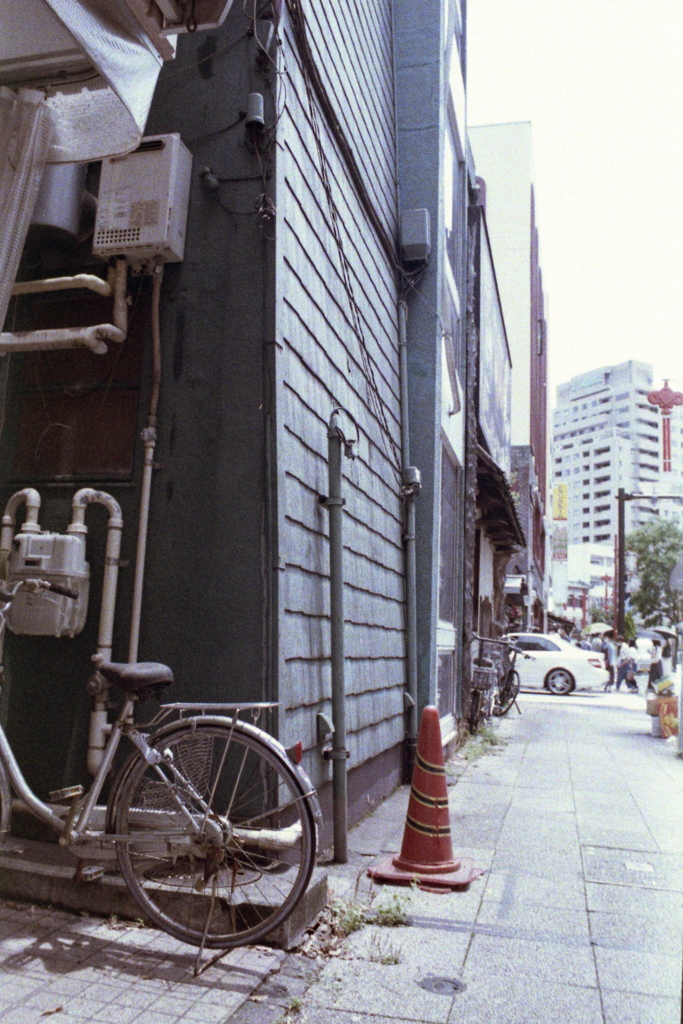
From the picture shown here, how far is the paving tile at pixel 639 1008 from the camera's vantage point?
9.76 feet

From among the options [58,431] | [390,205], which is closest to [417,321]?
[390,205]

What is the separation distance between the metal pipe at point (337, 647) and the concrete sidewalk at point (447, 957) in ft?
0.81

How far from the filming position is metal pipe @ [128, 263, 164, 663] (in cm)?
402

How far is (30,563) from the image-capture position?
3963mm

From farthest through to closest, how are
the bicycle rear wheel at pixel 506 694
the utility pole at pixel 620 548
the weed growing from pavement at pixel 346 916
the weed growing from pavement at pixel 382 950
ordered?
the bicycle rear wheel at pixel 506 694, the utility pole at pixel 620 548, the weed growing from pavement at pixel 346 916, the weed growing from pavement at pixel 382 950

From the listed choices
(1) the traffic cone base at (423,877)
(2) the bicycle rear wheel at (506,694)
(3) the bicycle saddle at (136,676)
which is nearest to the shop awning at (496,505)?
(2) the bicycle rear wheel at (506,694)

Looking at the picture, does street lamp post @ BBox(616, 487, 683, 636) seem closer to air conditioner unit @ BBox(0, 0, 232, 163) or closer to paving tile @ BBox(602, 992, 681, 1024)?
paving tile @ BBox(602, 992, 681, 1024)

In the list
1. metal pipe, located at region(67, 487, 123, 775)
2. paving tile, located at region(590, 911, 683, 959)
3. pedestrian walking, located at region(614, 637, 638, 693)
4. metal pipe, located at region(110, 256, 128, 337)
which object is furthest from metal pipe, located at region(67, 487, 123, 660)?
pedestrian walking, located at region(614, 637, 638, 693)

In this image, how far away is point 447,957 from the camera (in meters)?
3.49

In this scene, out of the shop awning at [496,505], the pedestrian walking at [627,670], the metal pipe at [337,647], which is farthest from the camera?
the pedestrian walking at [627,670]

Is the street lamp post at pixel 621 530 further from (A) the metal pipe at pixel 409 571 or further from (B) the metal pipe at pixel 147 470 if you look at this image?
(B) the metal pipe at pixel 147 470

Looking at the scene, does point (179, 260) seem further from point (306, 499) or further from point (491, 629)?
point (491, 629)

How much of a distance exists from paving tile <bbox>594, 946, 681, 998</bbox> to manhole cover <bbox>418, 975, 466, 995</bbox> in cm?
54

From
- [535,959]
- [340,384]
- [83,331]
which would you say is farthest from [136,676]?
[340,384]
